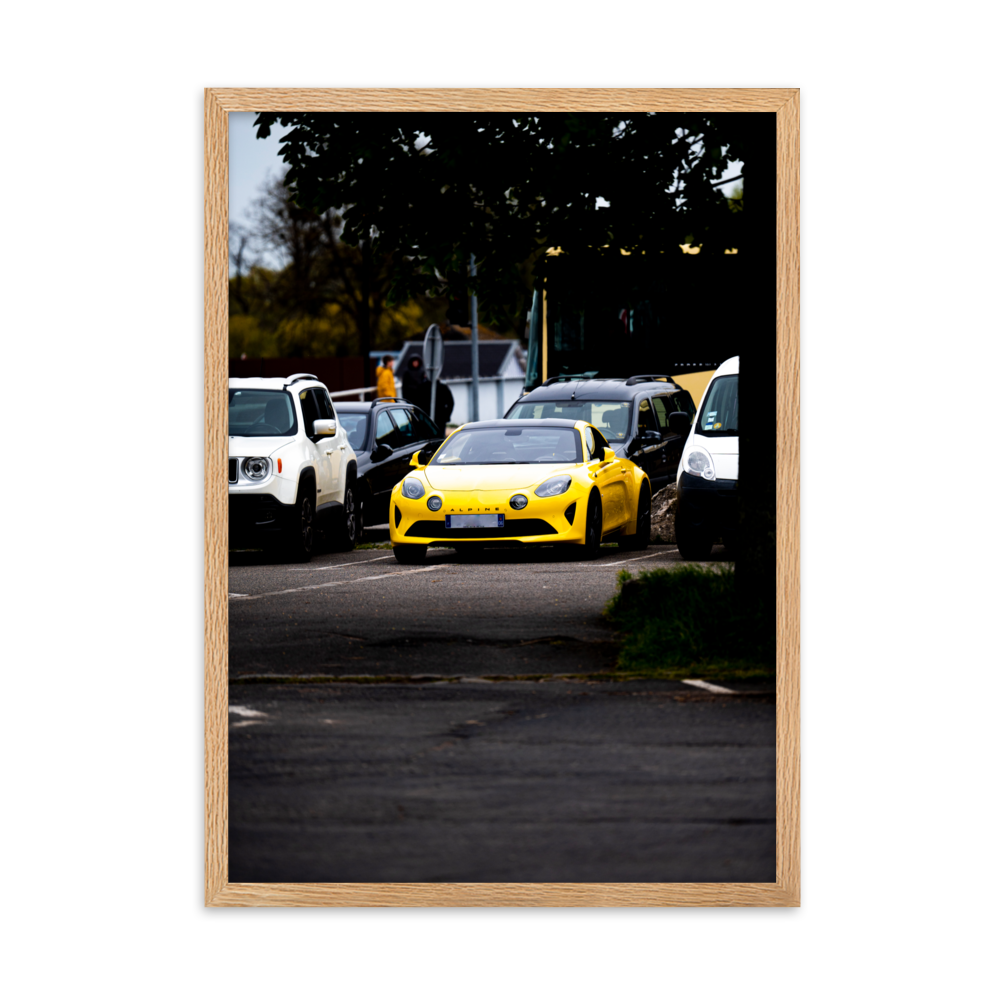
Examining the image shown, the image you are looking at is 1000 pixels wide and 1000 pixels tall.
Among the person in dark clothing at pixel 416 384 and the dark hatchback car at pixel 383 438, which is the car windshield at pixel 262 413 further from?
the person in dark clothing at pixel 416 384

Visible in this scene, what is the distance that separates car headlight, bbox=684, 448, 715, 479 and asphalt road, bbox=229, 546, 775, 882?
1905mm

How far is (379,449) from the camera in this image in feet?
51.2

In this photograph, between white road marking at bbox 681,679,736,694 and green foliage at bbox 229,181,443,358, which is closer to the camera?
green foliage at bbox 229,181,443,358

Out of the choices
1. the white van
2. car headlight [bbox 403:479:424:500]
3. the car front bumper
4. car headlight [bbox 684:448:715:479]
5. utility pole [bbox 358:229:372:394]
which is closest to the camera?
the white van

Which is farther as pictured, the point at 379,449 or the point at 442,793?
the point at 379,449

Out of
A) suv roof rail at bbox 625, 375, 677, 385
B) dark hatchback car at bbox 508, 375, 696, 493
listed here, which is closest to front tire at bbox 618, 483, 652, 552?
dark hatchback car at bbox 508, 375, 696, 493

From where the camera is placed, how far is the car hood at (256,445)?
686 centimetres

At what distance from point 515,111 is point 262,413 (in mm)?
3323

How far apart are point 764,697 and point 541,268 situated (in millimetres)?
3078

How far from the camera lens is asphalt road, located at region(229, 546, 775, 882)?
5.32 metres

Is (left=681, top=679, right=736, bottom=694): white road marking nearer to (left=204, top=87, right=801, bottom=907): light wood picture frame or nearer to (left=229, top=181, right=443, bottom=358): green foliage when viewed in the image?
(left=204, top=87, right=801, bottom=907): light wood picture frame

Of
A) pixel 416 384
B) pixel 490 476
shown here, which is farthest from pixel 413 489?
pixel 416 384
